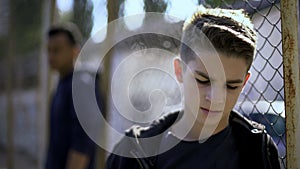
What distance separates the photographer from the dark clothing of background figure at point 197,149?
1.81 m

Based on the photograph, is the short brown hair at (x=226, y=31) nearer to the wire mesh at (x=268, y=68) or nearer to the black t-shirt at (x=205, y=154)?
the wire mesh at (x=268, y=68)

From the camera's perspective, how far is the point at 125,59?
2326 millimetres

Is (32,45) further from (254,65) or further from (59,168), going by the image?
(254,65)

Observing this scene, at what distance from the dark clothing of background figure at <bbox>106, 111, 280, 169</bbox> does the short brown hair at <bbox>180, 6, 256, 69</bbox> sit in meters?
0.20

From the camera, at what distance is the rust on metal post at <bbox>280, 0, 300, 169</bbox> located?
1.71 meters

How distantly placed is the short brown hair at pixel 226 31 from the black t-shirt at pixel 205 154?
9.3 inches

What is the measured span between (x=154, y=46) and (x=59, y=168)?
1.78 m

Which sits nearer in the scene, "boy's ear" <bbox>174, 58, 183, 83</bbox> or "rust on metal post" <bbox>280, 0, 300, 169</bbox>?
"rust on metal post" <bbox>280, 0, 300, 169</bbox>

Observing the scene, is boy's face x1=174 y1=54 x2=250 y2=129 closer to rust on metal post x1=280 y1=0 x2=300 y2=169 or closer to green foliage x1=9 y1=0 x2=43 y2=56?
rust on metal post x1=280 y1=0 x2=300 y2=169

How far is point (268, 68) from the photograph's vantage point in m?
2.06

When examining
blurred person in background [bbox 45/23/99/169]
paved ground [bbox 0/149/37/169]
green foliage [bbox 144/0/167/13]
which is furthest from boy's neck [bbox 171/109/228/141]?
paved ground [bbox 0/149/37/169]

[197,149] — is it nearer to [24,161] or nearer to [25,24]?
[25,24]

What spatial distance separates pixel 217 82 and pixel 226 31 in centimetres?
15

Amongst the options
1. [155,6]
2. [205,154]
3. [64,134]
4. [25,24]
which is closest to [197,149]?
[205,154]
